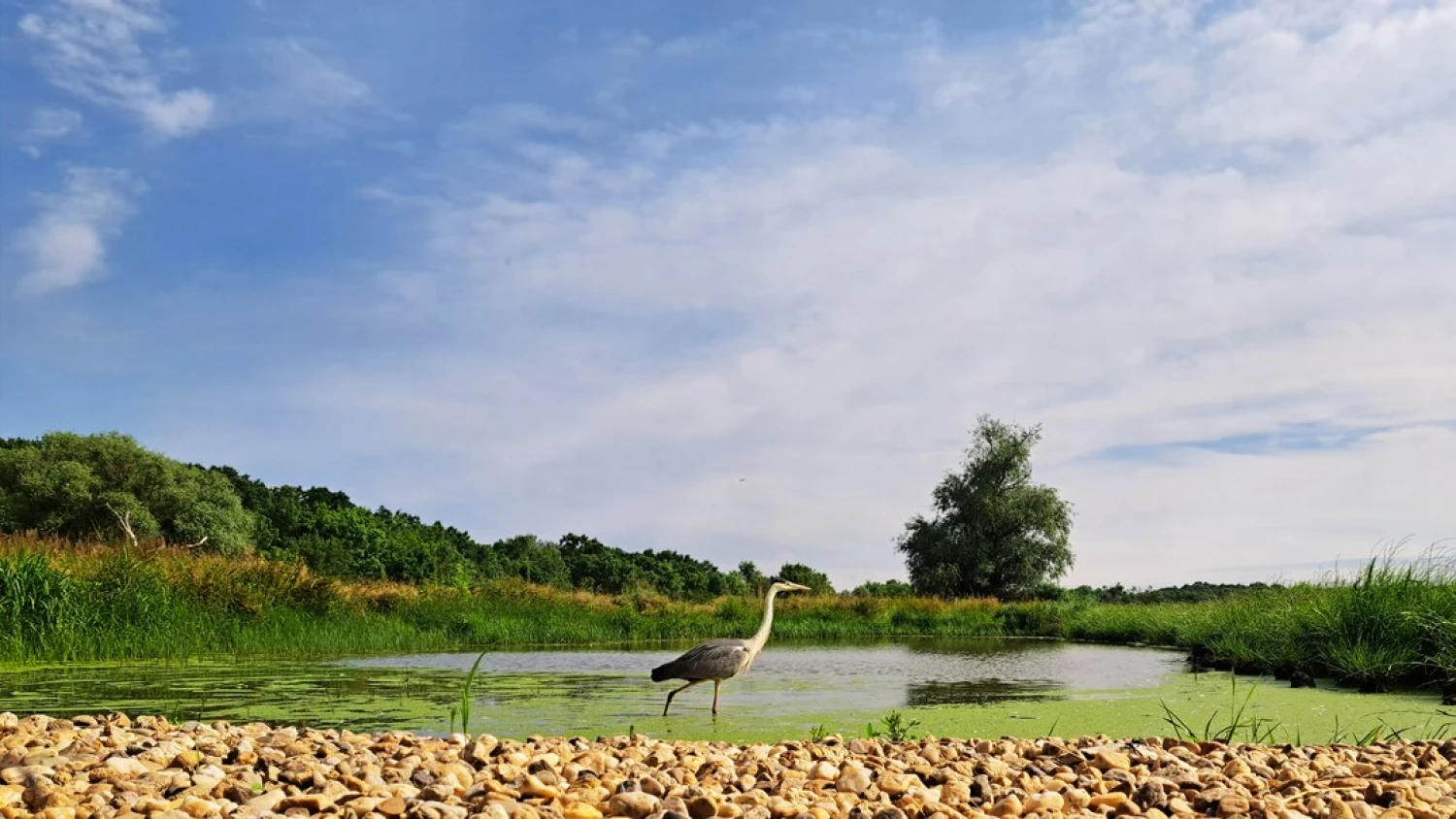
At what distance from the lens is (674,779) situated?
14.5 ft

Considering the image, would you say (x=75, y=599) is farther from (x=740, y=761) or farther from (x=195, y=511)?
(x=195, y=511)

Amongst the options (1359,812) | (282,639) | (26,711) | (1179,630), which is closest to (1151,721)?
(1359,812)

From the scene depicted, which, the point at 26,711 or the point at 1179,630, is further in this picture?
the point at 1179,630

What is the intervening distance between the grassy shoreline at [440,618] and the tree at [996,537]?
2320 cm

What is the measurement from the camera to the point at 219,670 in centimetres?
1280

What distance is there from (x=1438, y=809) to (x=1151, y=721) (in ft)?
12.8

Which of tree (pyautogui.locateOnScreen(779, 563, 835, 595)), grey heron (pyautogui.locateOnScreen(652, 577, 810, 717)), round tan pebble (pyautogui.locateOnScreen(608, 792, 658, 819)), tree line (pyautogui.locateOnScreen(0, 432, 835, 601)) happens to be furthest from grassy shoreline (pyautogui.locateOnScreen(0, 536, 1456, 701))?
tree (pyautogui.locateOnScreen(779, 563, 835, 595))

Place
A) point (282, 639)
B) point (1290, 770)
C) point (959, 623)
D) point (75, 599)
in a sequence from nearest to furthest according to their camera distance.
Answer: point (1290, 770) < point (75, 599) < point (282, 639) < point (959, 623)

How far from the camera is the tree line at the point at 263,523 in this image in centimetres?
4028

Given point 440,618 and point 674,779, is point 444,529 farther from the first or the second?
point 674,779

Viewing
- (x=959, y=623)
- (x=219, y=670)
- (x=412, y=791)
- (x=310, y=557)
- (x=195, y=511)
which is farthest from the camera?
(x=195, y=511)

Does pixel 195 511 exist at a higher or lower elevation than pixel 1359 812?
higher

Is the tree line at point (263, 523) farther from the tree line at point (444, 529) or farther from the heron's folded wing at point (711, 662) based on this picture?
the heron's folded wing at point (711, 662)

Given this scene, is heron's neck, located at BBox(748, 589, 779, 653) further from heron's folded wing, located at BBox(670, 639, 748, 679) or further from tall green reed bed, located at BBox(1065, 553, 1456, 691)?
tall green reed bed, located at BBox(1065, 553, 1456, 691)
